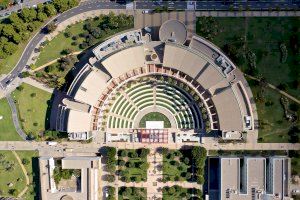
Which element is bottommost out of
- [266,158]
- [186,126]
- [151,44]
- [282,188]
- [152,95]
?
[282,188]

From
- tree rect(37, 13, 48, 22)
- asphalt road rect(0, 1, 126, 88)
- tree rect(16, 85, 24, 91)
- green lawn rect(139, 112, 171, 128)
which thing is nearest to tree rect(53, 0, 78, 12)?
asphalt road rect(0, 1, 126, 88)

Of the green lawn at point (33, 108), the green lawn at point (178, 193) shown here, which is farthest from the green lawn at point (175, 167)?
the green lawn at point (33, 108)

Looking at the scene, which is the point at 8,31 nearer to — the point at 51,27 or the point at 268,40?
the point at 51,27

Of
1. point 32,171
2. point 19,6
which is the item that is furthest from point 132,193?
point 19,6

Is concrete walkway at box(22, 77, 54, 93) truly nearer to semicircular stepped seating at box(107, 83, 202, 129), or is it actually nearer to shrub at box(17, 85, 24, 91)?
shrub at box(17, 85, 24, 91)

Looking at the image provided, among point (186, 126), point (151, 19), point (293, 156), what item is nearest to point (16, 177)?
point (186, 126)

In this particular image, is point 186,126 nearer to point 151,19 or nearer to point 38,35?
point 151,19

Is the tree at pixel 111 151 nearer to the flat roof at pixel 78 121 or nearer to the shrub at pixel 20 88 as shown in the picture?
the flat roof at pixel 78 121
